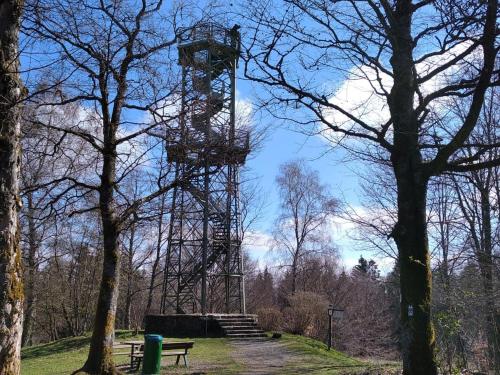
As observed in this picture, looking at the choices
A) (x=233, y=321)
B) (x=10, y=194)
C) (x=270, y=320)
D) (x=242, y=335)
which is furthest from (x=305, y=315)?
(x=10, y=194)

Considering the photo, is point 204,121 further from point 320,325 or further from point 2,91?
point 320,325

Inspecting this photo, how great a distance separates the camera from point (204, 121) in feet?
36.0

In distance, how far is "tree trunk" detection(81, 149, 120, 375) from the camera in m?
9.50

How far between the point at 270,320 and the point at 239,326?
3.80 meters

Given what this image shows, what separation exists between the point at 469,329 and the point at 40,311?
27749 mm

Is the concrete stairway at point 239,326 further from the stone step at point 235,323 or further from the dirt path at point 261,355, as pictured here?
the dirt path at point 261,355

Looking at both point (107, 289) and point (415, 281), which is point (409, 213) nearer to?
point (415, 281)

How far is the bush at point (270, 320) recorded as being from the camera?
25.1 metres

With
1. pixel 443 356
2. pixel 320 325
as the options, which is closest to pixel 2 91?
pixel 443 356

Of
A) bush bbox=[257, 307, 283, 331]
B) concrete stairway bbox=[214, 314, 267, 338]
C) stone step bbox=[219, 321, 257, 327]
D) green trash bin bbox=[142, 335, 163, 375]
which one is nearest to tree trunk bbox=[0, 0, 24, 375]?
green trash bin bbox=[142, 335, 163, 375]

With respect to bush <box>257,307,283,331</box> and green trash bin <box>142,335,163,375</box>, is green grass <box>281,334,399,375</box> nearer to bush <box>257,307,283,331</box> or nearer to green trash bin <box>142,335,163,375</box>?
green trash bin <box>142,335,163,375</box>

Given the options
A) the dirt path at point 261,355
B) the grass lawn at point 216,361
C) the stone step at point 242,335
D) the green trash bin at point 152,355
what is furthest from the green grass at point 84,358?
the green trash bin at point 152,355

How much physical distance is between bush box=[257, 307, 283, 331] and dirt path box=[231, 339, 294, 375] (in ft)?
16.9

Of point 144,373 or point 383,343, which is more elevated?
point 144,373
